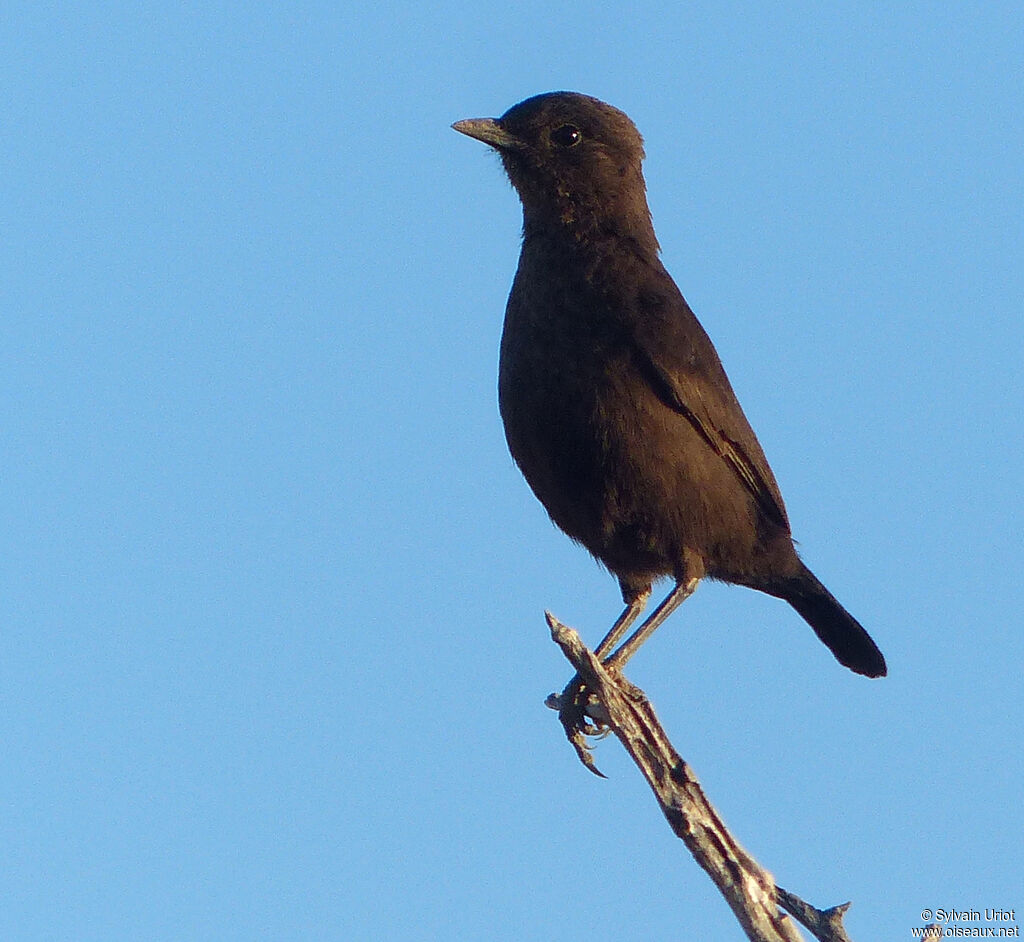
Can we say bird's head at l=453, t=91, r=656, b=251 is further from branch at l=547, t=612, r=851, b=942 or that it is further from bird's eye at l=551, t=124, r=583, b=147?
branch at l=547, t=612, r=851, b=942

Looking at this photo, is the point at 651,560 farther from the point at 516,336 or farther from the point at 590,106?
the point at 590,106

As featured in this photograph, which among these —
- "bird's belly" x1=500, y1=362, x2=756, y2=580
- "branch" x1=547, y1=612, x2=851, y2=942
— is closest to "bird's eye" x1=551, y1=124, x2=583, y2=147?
"bird's belly" x1=500, y1=362, x2=756, y2=580

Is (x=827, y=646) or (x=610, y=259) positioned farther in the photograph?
(x=827, y=646)

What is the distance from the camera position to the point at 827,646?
26.5 ft

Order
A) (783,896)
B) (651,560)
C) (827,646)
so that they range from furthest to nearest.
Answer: (827,646) < (651,560) < (783,896)

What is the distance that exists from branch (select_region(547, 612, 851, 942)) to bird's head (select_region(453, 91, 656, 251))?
100 inches

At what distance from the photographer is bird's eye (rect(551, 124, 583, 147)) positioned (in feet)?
25.2

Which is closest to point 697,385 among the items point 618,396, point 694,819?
point 618,396

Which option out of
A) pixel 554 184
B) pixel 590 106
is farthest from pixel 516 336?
pixel 590 106

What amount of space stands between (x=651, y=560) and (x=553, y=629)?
1.43m

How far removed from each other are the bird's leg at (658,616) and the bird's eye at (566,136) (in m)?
2.41

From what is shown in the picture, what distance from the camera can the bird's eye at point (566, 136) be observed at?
25.2 ft

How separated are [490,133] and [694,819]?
4059 mm

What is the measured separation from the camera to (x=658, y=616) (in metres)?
7.09
